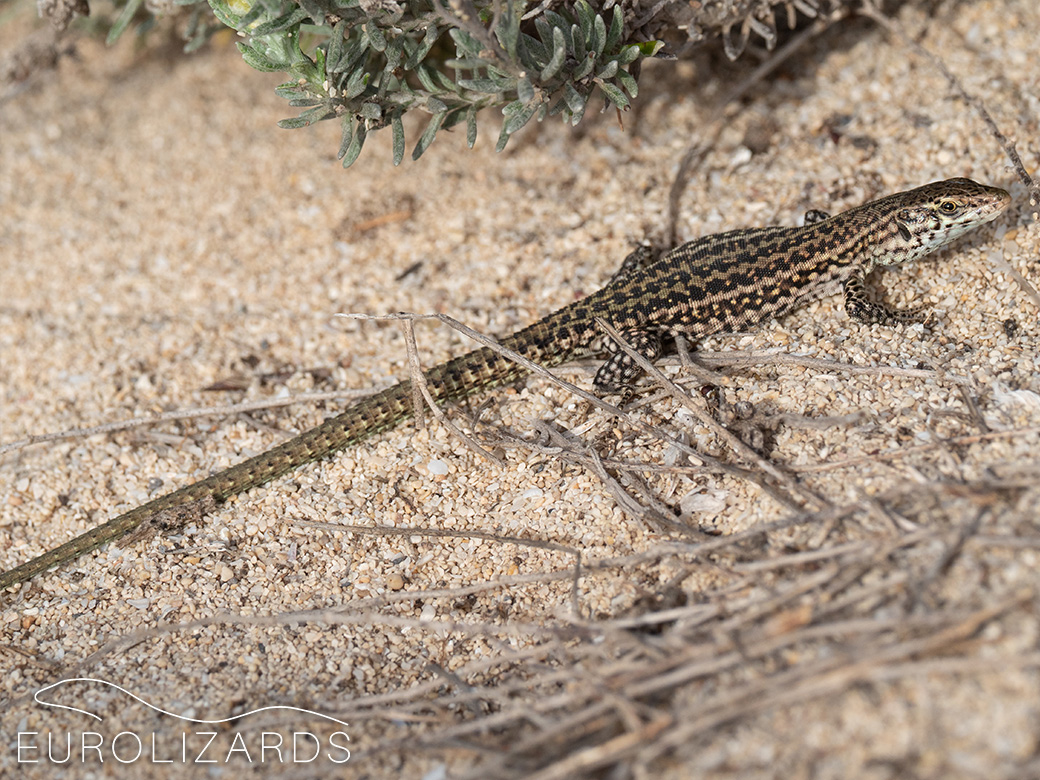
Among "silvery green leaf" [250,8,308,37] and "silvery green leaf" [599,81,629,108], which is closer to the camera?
"silvery green leaf" [250,8,308,37]

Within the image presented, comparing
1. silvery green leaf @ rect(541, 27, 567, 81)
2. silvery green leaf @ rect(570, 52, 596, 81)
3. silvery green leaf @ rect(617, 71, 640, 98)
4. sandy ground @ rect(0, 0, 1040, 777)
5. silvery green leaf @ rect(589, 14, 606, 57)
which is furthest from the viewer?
silvery green leaf @ rect(617, 71, 640, 98)

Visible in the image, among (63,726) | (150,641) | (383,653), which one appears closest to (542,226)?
(383,653)

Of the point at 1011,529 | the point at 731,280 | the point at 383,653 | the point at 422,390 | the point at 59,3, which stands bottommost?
the point at 383,653

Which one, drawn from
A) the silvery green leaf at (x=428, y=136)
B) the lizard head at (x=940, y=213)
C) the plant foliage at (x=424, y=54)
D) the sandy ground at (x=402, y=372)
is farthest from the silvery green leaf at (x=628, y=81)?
the lizard head at (x=940, y=213)

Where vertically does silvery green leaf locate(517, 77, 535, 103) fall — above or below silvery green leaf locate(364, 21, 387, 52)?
below

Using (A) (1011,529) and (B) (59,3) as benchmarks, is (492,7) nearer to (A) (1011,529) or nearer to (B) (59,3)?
(B) (59,3)

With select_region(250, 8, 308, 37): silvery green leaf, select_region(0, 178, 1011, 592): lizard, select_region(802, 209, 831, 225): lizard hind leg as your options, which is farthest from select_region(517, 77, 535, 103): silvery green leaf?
select_region(802, 209, 831, 225): lizard hind leg

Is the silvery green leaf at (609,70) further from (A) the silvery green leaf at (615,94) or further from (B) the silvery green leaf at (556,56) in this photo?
(B) the silvery green leaf at (556,56)

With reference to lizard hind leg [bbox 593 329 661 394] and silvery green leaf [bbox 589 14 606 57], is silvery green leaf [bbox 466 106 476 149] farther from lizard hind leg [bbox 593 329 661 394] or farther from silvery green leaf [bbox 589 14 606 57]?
lizard hind leg [bbox 593 329 661 394]
